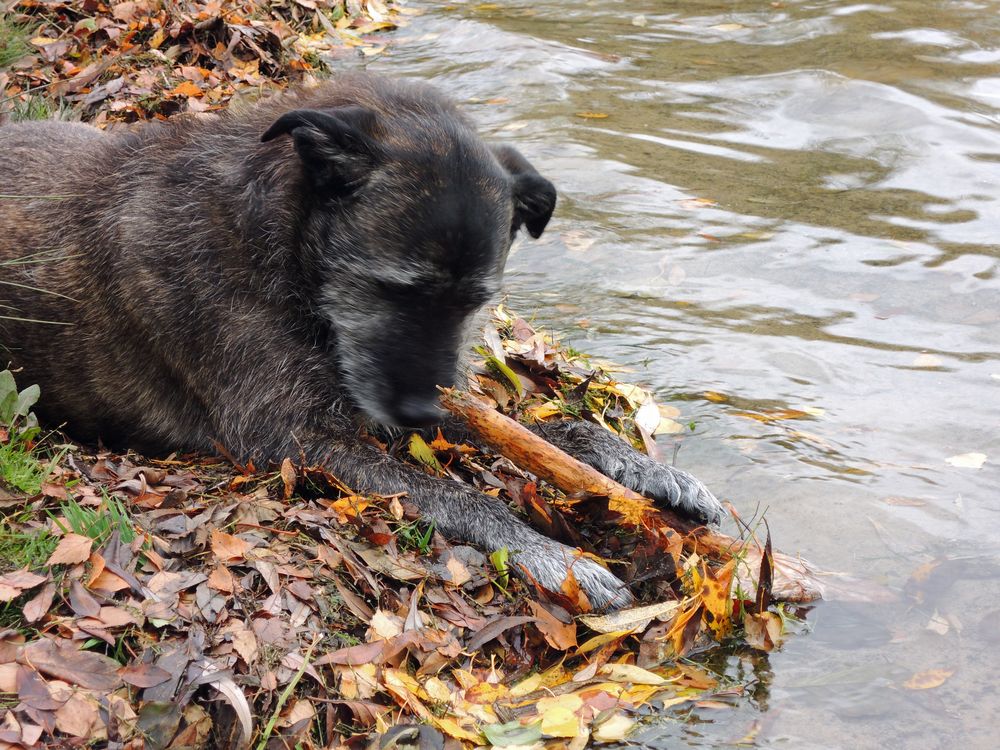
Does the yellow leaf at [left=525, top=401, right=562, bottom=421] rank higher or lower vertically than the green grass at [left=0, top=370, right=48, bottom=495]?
lower

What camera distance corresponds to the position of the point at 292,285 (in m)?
5.12

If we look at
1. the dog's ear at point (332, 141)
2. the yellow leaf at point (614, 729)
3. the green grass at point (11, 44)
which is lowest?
the yellow leaf at point (614, 729)

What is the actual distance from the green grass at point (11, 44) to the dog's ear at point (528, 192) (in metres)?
6.22

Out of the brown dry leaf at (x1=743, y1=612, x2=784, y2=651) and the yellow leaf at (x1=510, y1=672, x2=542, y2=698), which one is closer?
the yellow leaf at (x1=510, y1=672, x2=542, y2=698)

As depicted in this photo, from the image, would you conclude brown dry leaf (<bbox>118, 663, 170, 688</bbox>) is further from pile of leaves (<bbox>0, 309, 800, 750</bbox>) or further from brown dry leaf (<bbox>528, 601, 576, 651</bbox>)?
brown dry leaf (<bbox>528, 601, 576, 651</bbox>)

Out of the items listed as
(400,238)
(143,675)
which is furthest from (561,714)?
(400,238)

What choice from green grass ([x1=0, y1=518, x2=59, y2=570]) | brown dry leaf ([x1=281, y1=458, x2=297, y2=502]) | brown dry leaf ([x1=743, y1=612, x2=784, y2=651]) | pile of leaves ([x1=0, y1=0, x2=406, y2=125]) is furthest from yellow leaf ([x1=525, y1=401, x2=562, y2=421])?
pile of leaves ([x1=0, y1=0, x2=406, y2=125])

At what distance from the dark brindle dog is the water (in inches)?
34.0

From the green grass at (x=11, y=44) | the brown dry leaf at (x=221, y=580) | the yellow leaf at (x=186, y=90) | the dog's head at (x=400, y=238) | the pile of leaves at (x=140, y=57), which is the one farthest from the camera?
the green grass at (x=11, y=44)

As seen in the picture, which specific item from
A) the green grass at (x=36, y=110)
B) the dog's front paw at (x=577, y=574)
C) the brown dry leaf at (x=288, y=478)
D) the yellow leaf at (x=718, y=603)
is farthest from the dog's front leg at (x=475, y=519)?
the green grass at (x=36, y=110)

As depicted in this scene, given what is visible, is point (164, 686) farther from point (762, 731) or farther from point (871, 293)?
point (871, 293)

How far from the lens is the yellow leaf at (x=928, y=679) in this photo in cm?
407

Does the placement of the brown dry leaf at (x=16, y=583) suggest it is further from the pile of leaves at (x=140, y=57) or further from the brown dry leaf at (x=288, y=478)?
the pile of leaves at (x=140, y=57)

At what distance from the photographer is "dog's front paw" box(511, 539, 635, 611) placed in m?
4.48
